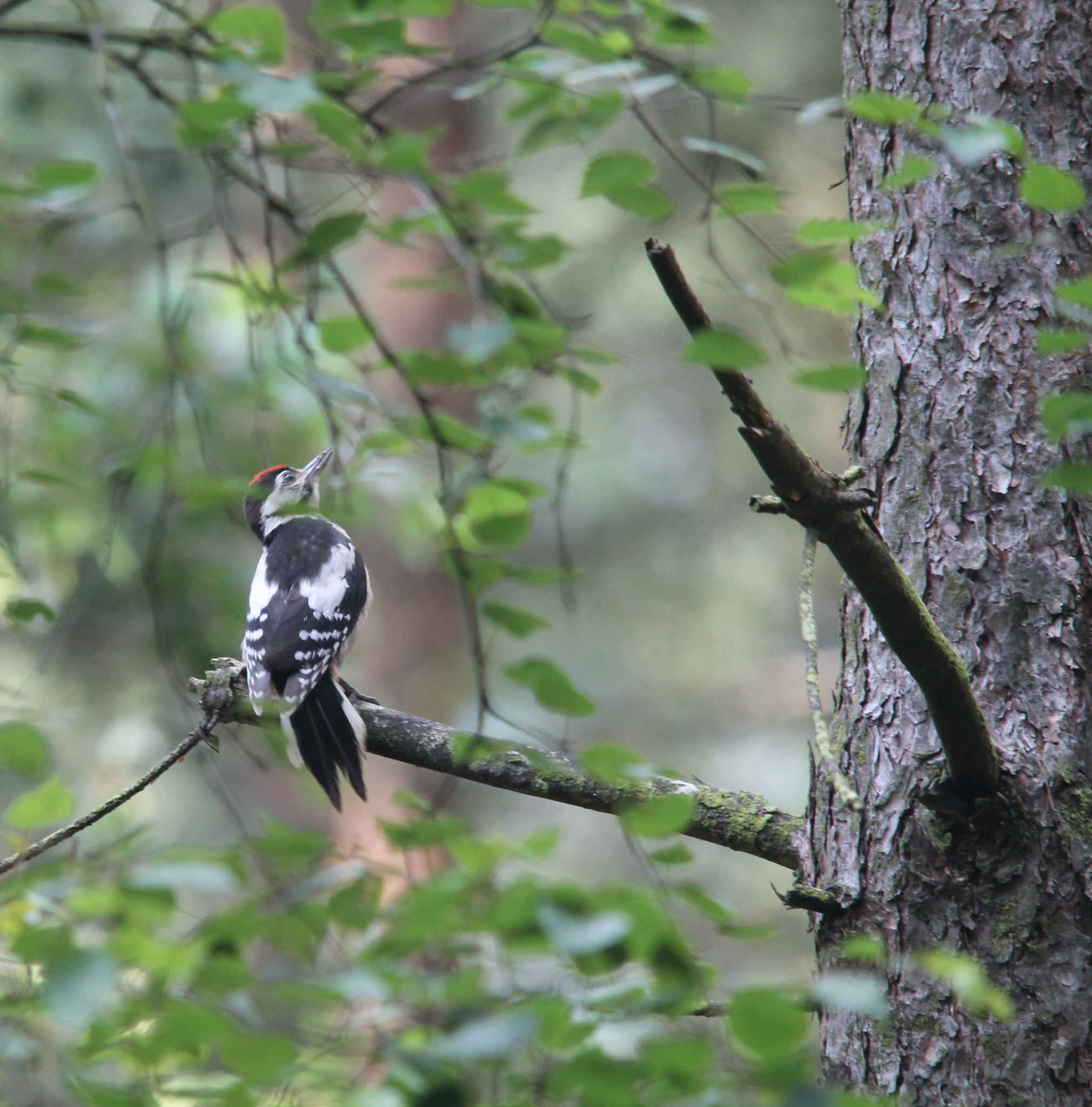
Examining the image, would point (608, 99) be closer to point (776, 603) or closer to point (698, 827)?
point (698, 827)

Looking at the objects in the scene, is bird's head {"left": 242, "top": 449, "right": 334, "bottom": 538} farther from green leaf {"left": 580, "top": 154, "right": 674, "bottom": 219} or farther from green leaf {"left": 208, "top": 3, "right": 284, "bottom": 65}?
green leaf {"left": 580, "top": 154, "right": 674, "bottom": 219}

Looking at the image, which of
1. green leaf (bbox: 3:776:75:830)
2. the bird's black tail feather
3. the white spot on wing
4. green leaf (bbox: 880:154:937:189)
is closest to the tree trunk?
green leaf (bbox: 880:154:937:189)

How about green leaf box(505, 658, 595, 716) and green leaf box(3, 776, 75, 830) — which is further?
green leaf box(3, 776, 75, 830)

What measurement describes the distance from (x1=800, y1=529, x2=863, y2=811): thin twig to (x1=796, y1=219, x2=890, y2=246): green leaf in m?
0.52

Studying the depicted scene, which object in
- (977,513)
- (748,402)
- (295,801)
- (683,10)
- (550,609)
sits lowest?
(550,609)

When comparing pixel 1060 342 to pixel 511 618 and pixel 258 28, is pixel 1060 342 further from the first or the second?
pixel 258 28

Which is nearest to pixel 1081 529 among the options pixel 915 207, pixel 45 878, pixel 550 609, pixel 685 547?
pixel 915 207

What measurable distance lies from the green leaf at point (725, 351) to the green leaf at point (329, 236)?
1.57 feet

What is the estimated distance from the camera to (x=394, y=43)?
4.61 ft

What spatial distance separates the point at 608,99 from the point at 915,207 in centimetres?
132

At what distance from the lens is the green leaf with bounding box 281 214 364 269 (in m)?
1.36

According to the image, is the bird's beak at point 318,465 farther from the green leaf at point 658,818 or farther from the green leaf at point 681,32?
the green leaf at point 658,818

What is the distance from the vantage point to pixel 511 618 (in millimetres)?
1243

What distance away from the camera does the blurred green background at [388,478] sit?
1.74 meters
